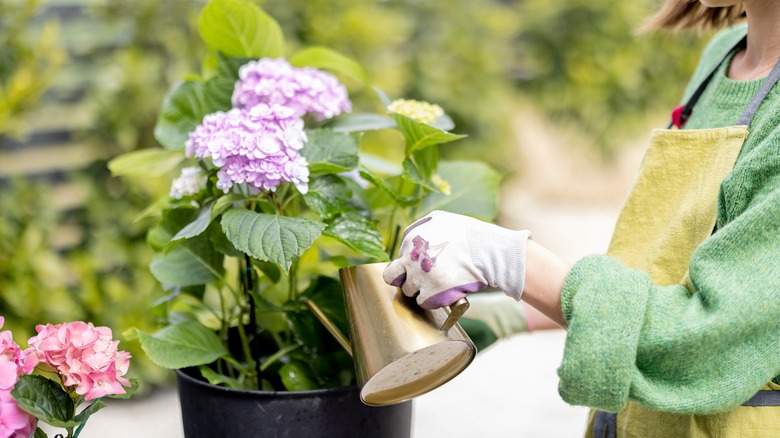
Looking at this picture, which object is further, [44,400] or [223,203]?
[223,203]

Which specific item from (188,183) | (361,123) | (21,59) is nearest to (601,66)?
(21,59)

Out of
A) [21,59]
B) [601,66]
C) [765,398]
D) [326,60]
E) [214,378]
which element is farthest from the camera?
[601,66]

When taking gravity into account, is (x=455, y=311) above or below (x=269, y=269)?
above

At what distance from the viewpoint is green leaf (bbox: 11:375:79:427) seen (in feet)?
2.53

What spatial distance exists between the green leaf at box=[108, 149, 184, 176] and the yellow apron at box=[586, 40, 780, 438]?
2.06 ft

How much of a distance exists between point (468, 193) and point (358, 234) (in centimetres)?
23

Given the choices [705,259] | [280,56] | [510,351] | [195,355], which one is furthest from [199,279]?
[510,351]

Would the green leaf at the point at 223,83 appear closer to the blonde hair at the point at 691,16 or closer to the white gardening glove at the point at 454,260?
the white gardening glove at the point at 454,260

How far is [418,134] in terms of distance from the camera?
1.04 meters

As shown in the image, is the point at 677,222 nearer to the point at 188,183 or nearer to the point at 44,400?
the point at 188,183

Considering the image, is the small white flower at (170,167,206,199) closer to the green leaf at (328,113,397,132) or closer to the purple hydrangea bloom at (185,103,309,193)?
the purple hydrangea bloom at (185,103,309,193)

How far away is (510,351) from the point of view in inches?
108

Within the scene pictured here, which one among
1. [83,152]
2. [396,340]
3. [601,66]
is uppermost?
[396,340]

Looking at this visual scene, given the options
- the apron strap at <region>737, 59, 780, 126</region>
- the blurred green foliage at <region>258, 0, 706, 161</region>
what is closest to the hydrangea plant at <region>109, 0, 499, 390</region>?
the apron strap at <region>737, 59, 780, 126</region>
